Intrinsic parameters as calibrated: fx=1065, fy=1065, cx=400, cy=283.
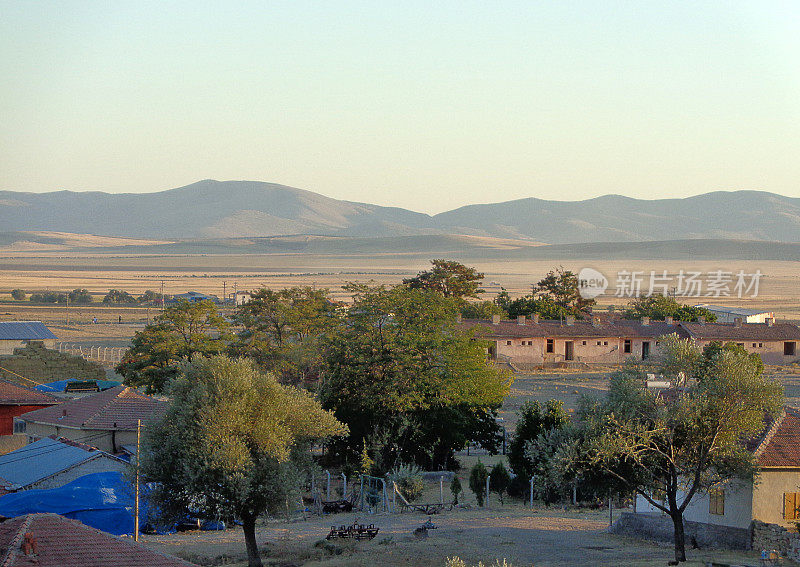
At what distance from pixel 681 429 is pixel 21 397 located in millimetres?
27409

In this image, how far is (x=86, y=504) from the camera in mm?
27062

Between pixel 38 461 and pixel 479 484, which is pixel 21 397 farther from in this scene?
pixel 479 484

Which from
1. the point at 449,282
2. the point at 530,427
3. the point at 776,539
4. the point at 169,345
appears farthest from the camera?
the point at 449,282

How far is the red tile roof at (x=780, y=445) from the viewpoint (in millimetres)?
23172

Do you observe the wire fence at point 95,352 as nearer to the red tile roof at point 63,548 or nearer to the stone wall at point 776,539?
the stone wall at point 776,539

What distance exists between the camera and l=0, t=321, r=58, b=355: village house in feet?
198

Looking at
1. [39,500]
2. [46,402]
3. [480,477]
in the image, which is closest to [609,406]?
[480,477]

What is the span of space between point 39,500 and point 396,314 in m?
15.2

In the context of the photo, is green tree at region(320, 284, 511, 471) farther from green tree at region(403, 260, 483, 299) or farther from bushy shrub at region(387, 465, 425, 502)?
green tree at region(403, 260, 483, 299)

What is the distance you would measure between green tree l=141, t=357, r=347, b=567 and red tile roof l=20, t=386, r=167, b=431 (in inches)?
413

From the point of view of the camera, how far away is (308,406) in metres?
25.8

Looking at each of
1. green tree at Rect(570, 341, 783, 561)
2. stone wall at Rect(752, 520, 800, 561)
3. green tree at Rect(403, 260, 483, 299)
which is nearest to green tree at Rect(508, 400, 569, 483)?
green tree at Rect(570, 341, 783, 561)

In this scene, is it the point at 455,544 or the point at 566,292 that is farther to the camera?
the point at 566,292

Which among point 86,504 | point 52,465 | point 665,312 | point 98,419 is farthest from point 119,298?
point 86,504
